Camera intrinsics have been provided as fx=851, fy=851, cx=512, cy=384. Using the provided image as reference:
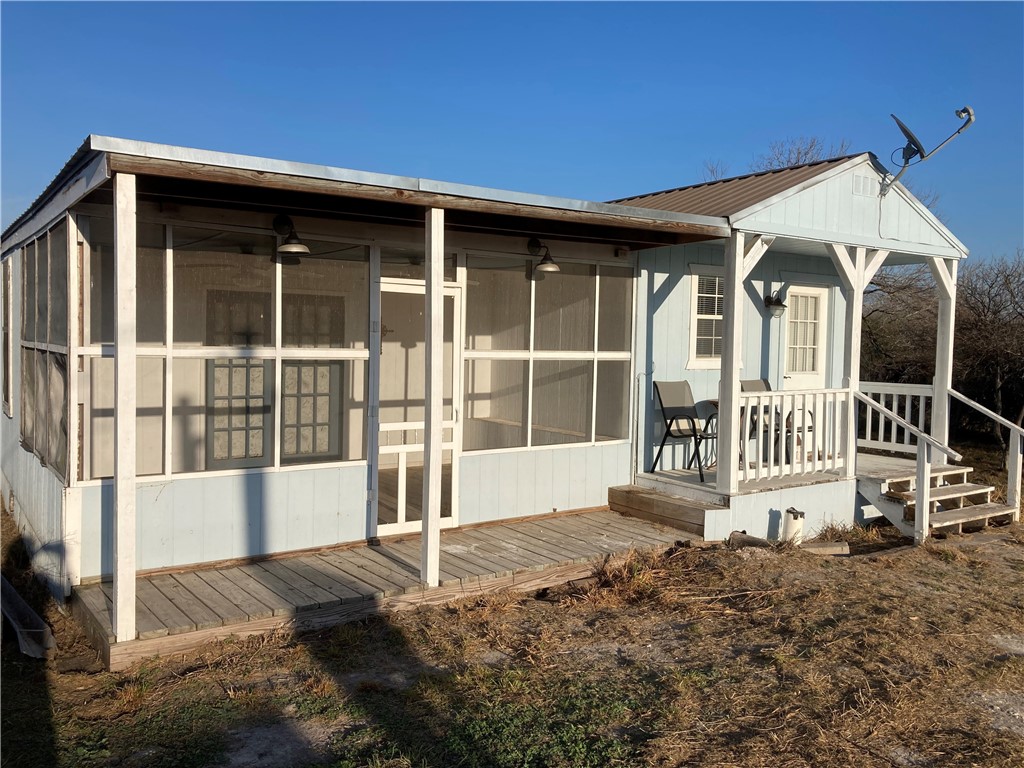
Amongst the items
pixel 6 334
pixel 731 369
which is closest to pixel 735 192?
pixel 731 369

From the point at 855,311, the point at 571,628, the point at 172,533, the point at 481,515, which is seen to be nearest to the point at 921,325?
the point at 855,311

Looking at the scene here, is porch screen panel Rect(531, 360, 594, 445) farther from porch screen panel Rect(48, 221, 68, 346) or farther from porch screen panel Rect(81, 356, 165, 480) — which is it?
porch screen panel Rect(48, 221, 68, 346)

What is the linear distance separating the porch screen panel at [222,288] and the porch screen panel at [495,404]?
1699 millimetres

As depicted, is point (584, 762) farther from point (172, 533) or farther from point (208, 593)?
point (172, 533)

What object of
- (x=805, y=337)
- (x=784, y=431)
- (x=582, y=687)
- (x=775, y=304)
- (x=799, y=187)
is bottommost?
(x=582, y=687)

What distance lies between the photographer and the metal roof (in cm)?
397

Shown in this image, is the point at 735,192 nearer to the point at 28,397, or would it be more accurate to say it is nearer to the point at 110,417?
the point at 110,417

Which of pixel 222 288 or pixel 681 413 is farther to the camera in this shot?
pixel 681 413

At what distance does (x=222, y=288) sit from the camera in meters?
5.30

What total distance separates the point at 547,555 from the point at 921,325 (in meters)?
12.0

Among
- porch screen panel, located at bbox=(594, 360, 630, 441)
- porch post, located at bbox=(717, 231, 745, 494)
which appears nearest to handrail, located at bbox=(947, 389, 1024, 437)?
porch post, located at bbox=(717, 231, 745, 494)

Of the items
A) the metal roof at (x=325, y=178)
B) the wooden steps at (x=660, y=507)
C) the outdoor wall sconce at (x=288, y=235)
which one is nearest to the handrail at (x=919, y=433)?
the wooden steps at (x=660, y=507)

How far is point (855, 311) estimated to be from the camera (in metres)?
7.61

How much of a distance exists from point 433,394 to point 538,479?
2117mm
